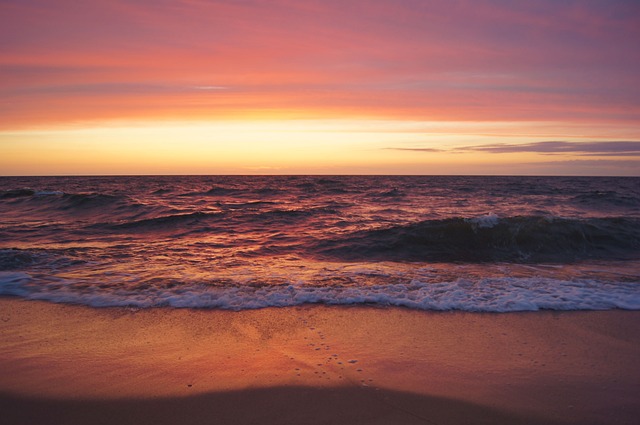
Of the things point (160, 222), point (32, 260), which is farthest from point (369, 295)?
point (160, 222)

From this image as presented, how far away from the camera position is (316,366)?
3.96 m

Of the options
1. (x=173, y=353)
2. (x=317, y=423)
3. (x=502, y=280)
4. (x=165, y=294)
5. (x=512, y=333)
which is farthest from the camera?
(x=502, y=280)

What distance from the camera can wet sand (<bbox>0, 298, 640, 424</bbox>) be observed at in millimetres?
3223

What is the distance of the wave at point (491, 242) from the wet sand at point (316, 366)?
4573mm

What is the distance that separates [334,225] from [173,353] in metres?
10.2

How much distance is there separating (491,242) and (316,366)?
879 centimetres

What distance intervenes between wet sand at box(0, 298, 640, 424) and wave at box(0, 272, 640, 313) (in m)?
0.29

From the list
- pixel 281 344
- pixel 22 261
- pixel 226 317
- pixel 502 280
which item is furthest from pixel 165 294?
pixel 502 280

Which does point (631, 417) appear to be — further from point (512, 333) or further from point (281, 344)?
point (281, 344)

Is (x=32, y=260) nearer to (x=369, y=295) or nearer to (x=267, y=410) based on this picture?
(x=369, y=295)

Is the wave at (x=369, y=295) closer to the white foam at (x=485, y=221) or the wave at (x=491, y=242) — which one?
the wave at (x=491, y=242)

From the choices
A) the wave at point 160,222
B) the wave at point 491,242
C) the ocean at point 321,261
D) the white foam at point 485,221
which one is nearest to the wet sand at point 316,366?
the ocean at point 321,261

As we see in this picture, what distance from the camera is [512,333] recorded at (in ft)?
15.8

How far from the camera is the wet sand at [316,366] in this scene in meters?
3.22
